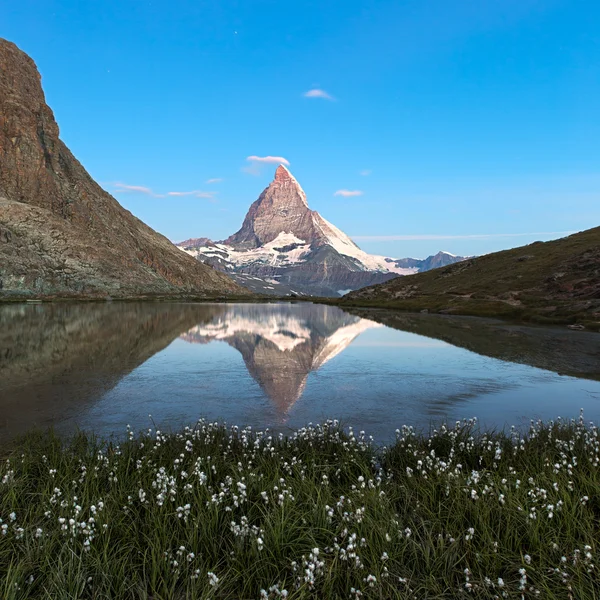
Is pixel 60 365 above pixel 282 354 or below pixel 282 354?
above

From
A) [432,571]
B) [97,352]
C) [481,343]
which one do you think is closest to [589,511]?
[432,571]

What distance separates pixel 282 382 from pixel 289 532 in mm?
19880

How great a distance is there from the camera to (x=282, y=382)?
28.4 m

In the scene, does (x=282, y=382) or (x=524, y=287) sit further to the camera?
(x=524, y=287)

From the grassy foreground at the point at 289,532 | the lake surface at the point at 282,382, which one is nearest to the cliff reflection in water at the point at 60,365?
the lake surface at the point at 282,382

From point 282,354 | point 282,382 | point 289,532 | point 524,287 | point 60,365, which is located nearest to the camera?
point 289,532

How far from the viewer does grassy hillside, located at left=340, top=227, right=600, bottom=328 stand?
322 feet

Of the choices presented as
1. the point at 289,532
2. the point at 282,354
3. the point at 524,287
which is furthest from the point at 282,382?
the point at 524,287

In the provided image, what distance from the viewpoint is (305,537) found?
8438mm

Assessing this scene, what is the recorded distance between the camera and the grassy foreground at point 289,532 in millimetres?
7488

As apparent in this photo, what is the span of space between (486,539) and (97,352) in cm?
3687

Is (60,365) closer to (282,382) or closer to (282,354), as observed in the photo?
(282,382)

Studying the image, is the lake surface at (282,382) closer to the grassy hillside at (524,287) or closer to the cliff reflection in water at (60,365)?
the cliff reflection in water at (60,365)

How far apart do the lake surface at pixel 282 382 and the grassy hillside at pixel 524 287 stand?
46465 mm
